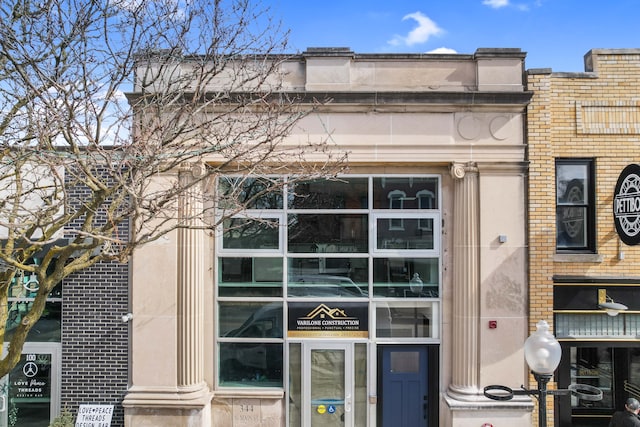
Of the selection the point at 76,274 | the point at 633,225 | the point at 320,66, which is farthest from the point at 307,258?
the point at 633,225

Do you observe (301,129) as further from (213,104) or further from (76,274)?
(76,274)

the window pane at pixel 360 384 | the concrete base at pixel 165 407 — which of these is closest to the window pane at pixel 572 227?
the window pane at pixel 360 384

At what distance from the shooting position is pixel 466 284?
8.59 meters

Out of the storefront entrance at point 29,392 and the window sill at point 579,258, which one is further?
the storefront entrance at point 29,392

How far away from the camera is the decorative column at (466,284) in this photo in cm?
852

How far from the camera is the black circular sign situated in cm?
789

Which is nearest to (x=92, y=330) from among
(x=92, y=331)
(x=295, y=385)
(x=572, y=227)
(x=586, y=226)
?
(x=92, y=331)

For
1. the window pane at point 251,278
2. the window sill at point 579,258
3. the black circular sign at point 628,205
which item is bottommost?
the window pane at point 251,278

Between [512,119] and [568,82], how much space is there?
4.26ft

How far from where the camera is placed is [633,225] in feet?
26.0

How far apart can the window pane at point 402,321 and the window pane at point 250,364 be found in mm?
1904

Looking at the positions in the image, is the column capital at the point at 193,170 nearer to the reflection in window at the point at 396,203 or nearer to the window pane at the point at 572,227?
the reflection in window at the point at 396,203

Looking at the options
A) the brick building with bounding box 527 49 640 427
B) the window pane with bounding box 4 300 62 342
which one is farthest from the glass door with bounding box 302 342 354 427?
the window pane with bounding box 4 300 62 342

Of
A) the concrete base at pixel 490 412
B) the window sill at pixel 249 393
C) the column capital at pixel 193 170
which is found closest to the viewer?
the concrete base at pixel 490 412
